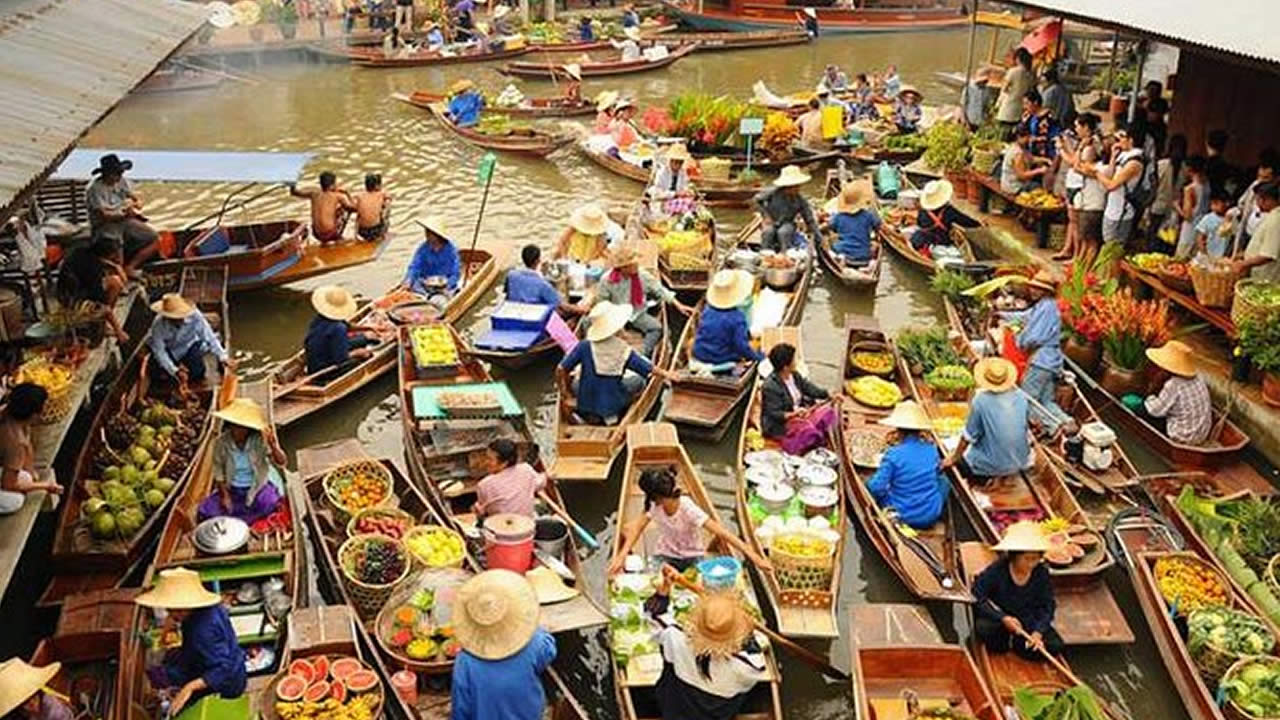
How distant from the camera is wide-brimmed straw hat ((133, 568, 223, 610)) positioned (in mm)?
6406

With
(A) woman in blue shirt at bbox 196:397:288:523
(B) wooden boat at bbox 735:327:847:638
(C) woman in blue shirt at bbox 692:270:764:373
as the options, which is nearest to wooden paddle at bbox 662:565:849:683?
(B) wooden boat at bbox 735:327:847:638

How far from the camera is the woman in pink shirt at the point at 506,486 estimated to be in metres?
8.12

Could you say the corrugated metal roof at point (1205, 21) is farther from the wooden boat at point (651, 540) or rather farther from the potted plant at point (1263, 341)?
the wooden boat at point (651, 540)

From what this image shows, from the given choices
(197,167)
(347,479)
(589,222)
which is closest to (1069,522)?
(347,479)

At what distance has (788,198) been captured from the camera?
14320 mm

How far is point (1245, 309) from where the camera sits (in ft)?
32.1

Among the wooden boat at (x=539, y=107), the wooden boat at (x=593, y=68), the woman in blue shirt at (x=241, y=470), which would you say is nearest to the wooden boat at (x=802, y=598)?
the woman in blue shirt at (x=241, y=470)

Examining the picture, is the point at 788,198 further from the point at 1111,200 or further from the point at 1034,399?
the point at 1034,399

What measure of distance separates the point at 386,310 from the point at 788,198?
5.35 m

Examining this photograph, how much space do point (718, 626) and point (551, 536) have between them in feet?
7.90

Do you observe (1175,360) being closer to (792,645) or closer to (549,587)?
(792,645)

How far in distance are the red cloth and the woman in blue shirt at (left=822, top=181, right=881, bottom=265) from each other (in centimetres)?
374

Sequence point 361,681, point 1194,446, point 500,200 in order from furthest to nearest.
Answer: point 500,200
point 1194,446
point 361,681

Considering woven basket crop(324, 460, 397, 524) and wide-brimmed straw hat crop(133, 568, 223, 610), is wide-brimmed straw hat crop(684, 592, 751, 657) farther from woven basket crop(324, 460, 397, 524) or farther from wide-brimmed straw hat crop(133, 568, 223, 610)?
woven basket crop(324, 460, 397, 524)
